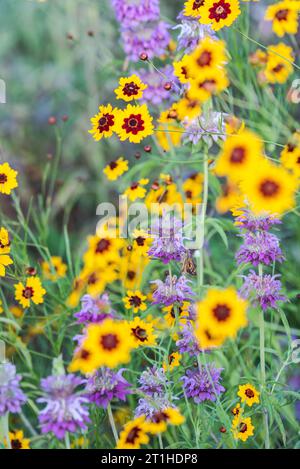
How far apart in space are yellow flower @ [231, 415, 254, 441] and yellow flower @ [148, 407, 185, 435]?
7.4 inches

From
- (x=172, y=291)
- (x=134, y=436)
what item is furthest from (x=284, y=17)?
(x=134, y=436)

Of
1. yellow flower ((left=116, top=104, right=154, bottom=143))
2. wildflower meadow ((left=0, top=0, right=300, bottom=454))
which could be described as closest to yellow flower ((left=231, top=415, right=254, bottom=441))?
wildflower meadow ((left=0, top=0, right=300, bottom=454))

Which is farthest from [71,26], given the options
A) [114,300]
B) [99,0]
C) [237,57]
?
[114,300]

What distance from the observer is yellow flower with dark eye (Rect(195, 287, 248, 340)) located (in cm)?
119

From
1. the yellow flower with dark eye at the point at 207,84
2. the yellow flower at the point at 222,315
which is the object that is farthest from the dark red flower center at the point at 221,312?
the yellow flower with dark eye at the point at 207,84

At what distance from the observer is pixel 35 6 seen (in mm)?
3750

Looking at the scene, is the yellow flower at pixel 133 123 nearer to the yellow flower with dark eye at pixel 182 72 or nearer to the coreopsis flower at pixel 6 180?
the yellow flower with dark eye at pixel 182 72

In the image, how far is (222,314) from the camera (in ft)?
3.97

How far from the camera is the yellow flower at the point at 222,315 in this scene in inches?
46.8

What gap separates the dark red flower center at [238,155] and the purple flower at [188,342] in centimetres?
39

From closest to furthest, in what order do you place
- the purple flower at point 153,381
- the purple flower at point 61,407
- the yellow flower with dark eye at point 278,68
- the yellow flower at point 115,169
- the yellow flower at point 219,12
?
the purple flower at point 61,407 < the purple flower at point 153,381 < the yellow flower at point 219,12 < the yellow flower at point 115,169 < the yellow flower with dark eye at point 278,68

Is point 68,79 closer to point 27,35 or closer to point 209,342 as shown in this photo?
point 27,35

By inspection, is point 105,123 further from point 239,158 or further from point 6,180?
point 239,158
